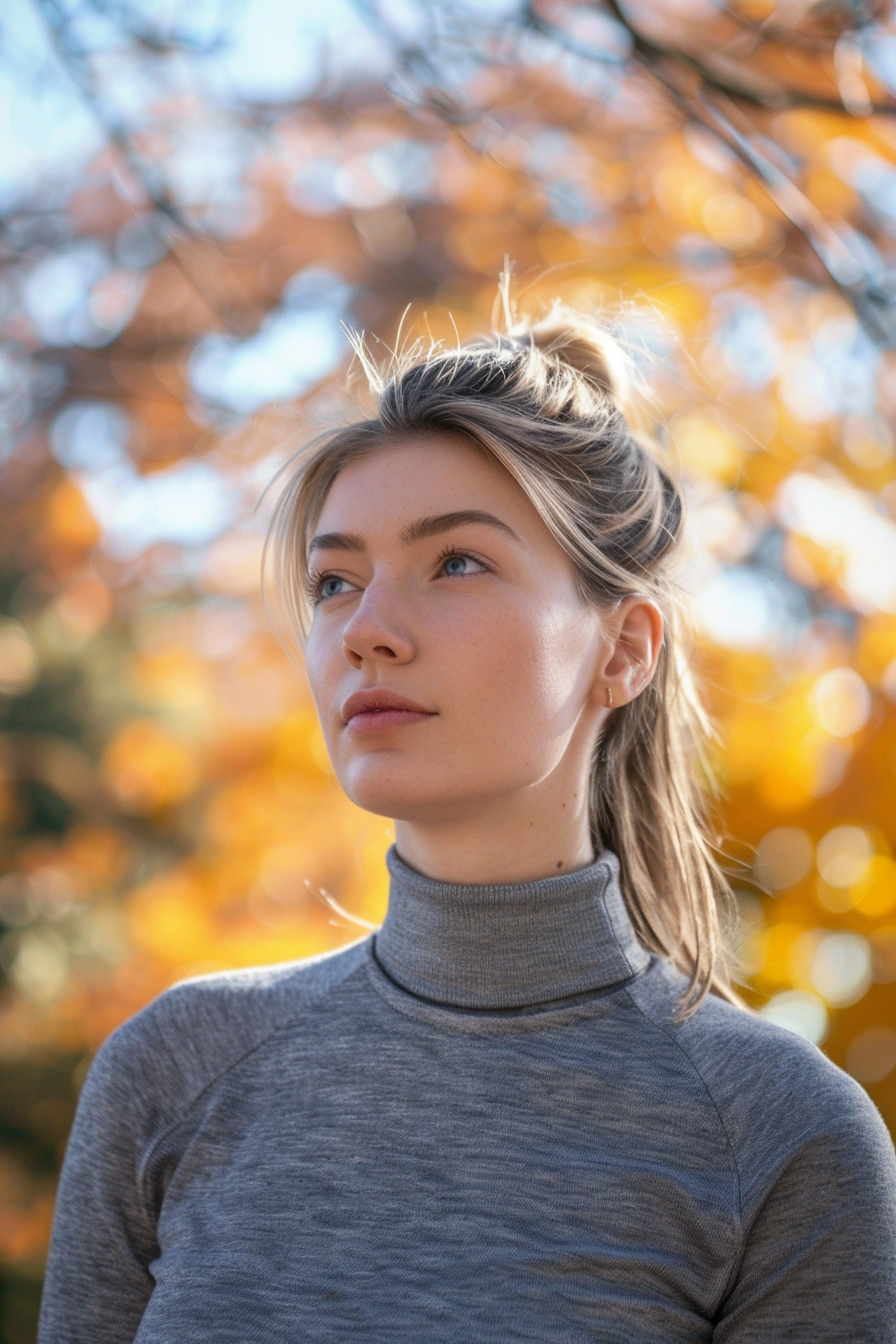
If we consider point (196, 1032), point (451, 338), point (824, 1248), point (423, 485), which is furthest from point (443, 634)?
point (451, 338)

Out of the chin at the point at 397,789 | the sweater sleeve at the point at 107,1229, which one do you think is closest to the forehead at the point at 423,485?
the chin at the point at 397,789

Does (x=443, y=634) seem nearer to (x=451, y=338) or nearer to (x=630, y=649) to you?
(x=630, y=649)

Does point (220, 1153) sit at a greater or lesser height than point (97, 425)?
lesser

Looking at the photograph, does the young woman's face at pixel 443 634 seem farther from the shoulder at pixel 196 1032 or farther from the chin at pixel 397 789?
the shoulder at pixel 196 1032

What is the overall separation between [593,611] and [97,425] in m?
2.23

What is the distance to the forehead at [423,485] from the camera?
1322mm

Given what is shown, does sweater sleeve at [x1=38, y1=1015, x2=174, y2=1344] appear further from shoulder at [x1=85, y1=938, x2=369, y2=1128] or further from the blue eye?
the blue eye

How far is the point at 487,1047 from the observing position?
1290 millimetres

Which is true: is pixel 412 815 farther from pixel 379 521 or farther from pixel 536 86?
pixel 536 86

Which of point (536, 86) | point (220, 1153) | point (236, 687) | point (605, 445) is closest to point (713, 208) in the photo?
point (536, 86)

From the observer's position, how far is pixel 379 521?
4.35 ft

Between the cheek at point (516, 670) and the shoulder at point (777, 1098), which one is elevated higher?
the cheek at point (516, 670)

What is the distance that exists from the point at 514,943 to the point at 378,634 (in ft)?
1.21

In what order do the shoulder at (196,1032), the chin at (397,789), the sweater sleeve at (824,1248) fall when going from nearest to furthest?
1. the sweater sleeve at (824,1248)
2. the chin at (397,789)
3. the shoulder at (196,1032)
